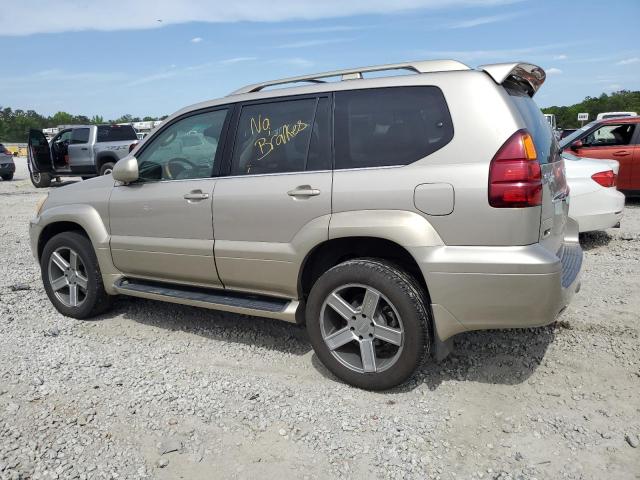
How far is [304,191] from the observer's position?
3277 mm

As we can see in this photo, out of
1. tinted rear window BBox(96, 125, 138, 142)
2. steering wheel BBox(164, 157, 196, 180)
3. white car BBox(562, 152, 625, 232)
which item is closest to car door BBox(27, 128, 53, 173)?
tinted rear window BBox(96, 125, 138, 142)

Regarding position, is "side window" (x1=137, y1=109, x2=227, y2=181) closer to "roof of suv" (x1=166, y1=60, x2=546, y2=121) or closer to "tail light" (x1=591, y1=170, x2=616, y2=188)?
"roof of suv" (x1=166, y1=60, x2=546, y2=121)

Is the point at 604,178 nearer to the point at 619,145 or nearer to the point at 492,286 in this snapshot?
the point at 619,145

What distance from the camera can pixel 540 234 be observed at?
112 inches

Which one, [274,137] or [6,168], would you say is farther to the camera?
[6,168]

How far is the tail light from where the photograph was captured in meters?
6.34

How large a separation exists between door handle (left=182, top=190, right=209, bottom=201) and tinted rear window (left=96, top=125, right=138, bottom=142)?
14132 mm

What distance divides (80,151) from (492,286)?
16.2m

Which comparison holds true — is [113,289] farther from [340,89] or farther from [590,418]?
[590,418]

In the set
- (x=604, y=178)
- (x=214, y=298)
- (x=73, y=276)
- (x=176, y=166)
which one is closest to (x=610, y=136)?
(x=604, y=178)

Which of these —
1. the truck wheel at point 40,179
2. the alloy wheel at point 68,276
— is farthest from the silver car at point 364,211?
the truck wheel at point 40,179

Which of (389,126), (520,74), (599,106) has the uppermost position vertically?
(520,74)

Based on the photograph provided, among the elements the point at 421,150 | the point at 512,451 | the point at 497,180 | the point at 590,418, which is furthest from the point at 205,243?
the point at 590,418

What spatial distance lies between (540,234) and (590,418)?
1040 mm
